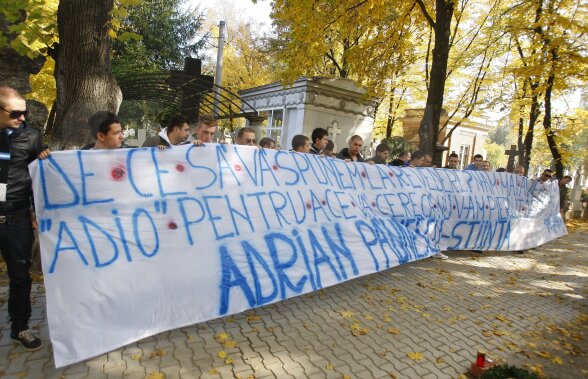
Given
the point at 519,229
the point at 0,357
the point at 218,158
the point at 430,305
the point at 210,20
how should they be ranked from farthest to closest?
the point at 210,20 < the point at 519,229 < the point at 430,305 < the point at 218,158 < the point at 0,357

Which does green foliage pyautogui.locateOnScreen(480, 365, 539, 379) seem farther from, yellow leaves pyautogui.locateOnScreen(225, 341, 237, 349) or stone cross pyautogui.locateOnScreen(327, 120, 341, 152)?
stone cross pyautogui.locateOnScreen(327, 120, 341, 152)

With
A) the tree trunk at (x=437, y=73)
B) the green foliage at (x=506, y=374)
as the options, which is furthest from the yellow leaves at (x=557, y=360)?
the tree trunk at (x=437, y=73)

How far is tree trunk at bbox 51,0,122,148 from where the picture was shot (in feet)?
14.8

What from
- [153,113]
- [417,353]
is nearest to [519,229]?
[417,353]

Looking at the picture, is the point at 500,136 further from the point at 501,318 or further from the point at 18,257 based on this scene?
the point at 18,257

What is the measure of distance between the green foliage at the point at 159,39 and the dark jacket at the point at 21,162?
53.8 feet

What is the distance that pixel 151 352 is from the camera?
2.87 metres

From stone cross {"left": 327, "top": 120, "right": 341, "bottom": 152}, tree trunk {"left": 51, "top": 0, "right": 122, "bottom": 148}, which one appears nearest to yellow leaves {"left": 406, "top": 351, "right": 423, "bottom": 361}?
tree trunk {"left": 51, "top": 0, "right": 122, "bottom": 148}

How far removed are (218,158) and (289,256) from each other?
1204 mm

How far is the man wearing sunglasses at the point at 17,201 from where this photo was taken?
8.23 feet

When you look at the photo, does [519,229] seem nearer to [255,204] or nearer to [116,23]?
[255,204]

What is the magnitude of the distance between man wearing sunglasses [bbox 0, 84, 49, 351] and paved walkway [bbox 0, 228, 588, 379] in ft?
0.91

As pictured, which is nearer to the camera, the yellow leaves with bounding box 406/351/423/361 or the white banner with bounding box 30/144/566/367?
the white banner with bounding box 30/144/566/367

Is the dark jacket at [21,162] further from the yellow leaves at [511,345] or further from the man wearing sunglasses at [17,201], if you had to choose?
the yellow leaves at [511,345]
